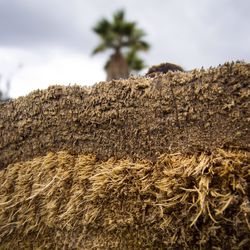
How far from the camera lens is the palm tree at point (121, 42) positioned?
51.0ft

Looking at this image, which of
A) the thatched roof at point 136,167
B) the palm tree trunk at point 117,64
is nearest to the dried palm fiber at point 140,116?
the thatched roof at point 136,167

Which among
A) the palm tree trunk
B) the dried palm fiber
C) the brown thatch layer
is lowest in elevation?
the brown thatch layer

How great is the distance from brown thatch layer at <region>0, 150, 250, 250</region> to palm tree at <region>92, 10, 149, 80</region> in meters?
13.3

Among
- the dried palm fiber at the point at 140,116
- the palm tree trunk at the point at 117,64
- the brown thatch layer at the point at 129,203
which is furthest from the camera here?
the palm tree trunk at the point at 117,64

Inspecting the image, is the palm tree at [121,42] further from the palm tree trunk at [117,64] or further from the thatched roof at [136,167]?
the thatched roof at [136,167]

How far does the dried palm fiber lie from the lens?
5.33 ft

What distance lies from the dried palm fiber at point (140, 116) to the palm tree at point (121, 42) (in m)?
13.1

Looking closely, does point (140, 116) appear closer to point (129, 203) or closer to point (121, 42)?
point (129, 203)

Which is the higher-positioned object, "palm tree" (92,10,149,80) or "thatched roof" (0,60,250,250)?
"palm tree" (92,10,149,80)

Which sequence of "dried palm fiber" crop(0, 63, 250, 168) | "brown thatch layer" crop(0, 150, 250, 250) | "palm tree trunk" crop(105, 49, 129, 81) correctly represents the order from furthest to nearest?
"palm tree trunk" crop(105, 49, 129, 81) → "dried palm fiber" crop(0, 63, 250, 168) → "brown thatch layer" crop(0, 150, 250, 250)

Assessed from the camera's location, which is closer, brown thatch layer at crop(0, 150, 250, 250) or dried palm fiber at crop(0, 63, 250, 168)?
brown thatch layer at crop(0, 150, 250, 250)

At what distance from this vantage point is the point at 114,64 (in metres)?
15.5

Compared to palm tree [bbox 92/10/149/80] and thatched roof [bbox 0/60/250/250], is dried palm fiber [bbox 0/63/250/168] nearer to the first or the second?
thatched roof [bbox 0/60/250/250]

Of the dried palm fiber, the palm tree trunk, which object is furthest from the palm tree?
the dried palm fiber
